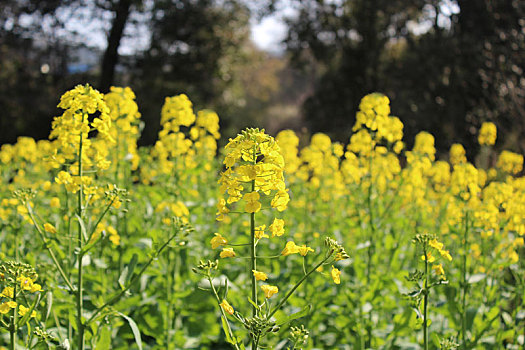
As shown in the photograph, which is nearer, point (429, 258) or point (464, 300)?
point (429, 258)

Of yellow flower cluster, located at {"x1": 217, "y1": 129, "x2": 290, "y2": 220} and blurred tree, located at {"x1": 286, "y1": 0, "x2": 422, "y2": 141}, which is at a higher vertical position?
blurred tree, located at {"x1": 286, "y1": 0, "x2": 422, "y2": 141}

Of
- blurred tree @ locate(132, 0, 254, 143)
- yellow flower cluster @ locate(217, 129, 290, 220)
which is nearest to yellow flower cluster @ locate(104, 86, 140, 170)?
yellow flower cluster @ locate(217, 129, 290, 220)

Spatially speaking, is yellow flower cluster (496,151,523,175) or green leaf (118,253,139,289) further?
yellow flower cluster (496,151,523,175)

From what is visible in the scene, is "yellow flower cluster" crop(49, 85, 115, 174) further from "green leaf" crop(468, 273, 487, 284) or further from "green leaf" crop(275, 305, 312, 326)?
"green leaf" crop(468, 273, 487, 284)

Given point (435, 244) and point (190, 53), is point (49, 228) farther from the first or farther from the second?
point (190, 53)

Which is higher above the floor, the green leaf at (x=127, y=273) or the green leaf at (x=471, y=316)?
the green leaf at (x=471, y=316)

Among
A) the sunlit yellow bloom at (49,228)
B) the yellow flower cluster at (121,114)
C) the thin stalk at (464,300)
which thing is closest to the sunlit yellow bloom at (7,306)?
the sunlit yellow bloom at (49,228)

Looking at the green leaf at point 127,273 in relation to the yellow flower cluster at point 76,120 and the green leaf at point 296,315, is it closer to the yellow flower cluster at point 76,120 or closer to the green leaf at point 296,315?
the yellow flower cluster at point 76,120

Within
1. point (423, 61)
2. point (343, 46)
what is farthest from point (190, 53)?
point (423, 61)

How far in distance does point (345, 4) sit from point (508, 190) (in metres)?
11.1

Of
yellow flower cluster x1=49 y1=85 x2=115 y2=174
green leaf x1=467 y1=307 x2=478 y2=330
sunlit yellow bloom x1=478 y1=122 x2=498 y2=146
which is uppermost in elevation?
sunlit yellow bloom x1=478 y1=122 x2=498 y2=146

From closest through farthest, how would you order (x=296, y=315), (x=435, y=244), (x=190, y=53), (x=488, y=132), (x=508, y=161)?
(x=296, y=315) < (x=435, y=244) < (x=488, y=132) < (x=508, y=161) < (x=190, y=53)

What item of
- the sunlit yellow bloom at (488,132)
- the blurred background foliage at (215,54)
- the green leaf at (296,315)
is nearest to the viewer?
the green leaf at (296,315)

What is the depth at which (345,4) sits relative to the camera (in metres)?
13.0
